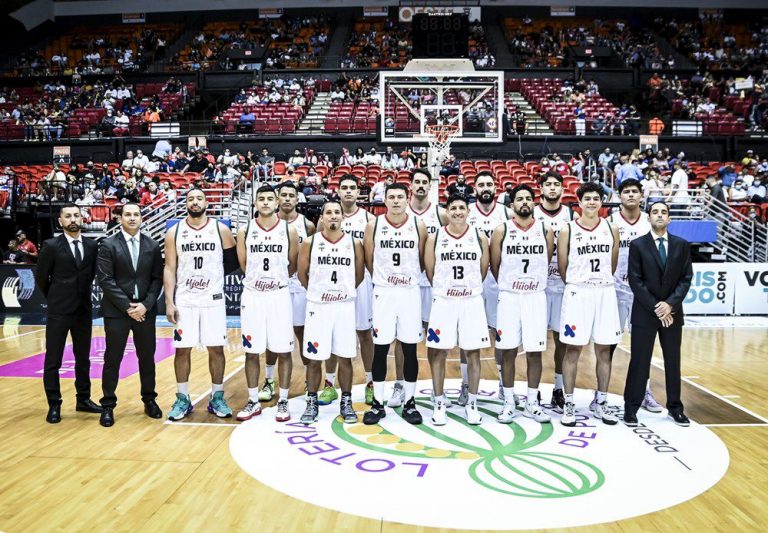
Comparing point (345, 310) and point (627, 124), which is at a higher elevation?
point (627, 124)

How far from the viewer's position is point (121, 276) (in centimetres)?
650

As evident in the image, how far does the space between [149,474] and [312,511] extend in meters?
1.48

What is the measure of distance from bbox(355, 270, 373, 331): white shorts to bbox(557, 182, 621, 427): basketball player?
192 cm

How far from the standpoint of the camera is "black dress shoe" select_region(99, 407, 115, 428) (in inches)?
254

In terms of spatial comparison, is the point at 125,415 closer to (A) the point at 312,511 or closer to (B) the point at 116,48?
(A) the point at 312,511

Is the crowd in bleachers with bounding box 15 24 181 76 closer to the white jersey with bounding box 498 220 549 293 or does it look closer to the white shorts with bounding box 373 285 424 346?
the white shorts with bounding box 373 285 424 346

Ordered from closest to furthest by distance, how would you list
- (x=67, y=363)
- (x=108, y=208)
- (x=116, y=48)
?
(x=67, y=363) < (x=108, y=208) < (x=116, y=48)

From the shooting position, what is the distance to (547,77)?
90.8 feet

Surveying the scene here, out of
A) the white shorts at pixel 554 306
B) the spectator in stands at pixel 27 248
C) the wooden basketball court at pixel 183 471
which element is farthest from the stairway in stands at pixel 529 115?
the white shorts at pixel 554 306

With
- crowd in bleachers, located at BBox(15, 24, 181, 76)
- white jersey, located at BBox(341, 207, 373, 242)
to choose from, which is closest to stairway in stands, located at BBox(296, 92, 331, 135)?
crowd in bleachers, located at BBox(15, 24, 181, 76)

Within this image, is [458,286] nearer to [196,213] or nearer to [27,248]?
[196,213]

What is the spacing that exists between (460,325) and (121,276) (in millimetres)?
3264

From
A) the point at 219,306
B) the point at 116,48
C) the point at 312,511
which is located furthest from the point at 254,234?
the point at 116,48

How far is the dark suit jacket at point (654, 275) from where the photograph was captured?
626cm
